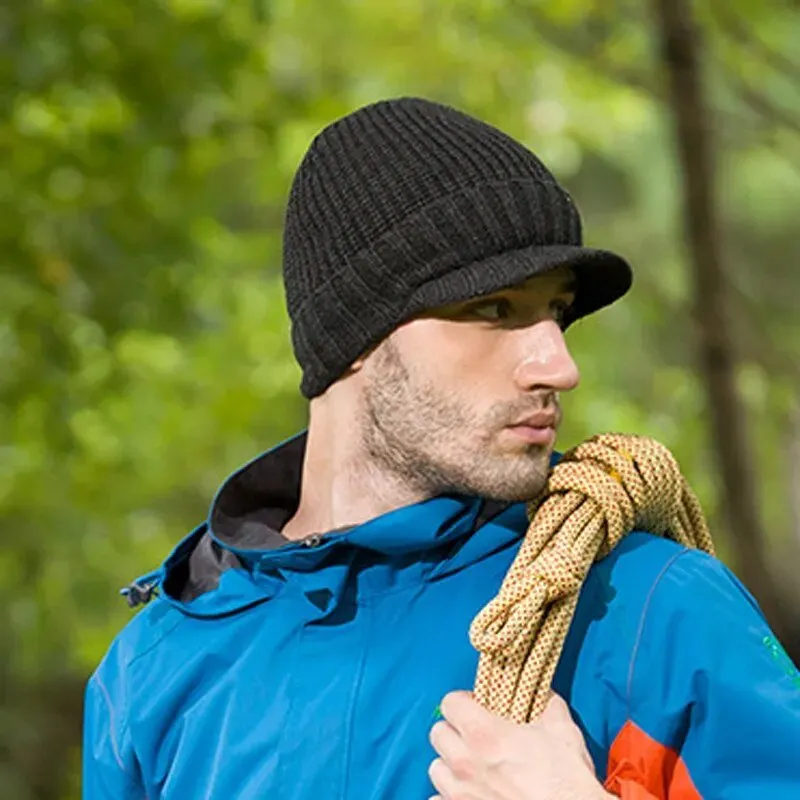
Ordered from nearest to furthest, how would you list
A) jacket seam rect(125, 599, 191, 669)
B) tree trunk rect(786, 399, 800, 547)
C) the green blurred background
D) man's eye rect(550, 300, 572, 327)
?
man's eye rect(550, 300, 572, 327), jacket seam rect(125, 599, 191, 669), the green blurred background, tree trunk rect(786, 399, 800, 547)

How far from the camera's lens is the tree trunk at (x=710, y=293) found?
5.84 m

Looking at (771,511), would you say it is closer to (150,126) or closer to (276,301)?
(276,301)

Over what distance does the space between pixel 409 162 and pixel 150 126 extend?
3289 mm

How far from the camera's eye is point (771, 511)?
12.4 meters

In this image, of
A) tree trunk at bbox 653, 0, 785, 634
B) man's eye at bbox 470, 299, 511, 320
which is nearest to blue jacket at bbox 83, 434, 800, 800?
man's eye at bbox 470, 299, 511, 320

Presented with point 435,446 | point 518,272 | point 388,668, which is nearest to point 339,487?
point 435,446

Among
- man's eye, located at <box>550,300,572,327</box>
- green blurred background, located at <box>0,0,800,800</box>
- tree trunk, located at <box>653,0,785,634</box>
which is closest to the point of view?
man's eye, located at <box>550,300,572,327</box>

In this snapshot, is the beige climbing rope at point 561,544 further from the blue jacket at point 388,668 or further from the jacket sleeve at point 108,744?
the jacket sleeve at point 108,744

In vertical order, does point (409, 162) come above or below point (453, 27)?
below

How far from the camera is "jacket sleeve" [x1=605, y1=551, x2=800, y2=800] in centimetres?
174

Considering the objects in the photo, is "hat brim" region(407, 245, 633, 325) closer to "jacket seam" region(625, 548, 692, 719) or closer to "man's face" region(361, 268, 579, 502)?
"man's face" region(361, 268, 579, 502)

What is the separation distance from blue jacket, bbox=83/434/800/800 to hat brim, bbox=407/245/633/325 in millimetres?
292

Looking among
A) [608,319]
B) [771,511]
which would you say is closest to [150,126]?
[608,319]

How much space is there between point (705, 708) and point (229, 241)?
6.76m
